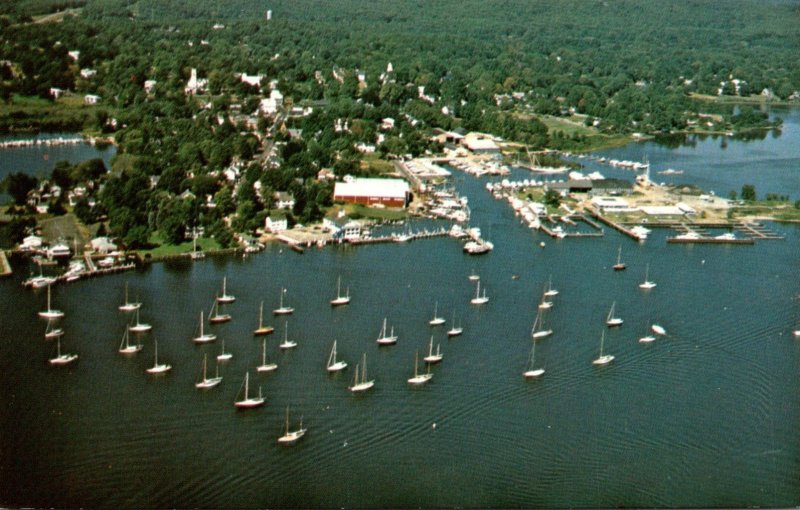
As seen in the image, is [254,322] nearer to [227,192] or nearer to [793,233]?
[227,192]

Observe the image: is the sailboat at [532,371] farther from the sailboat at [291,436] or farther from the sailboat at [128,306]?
the sailboat at [128,306]

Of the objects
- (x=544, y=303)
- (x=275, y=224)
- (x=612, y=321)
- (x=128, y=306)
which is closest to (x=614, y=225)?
(x=544, y=303)

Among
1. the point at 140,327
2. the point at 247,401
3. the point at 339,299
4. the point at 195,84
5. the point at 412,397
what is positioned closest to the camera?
the point at 247,401

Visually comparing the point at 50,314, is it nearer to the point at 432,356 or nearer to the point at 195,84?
the point at 432,356

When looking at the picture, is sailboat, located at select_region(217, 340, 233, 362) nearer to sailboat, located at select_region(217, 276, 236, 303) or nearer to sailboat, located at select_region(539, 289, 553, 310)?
sailboat, located at select_region(217, 276, 236, 303)

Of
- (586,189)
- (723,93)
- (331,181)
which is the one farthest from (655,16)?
(331,181)

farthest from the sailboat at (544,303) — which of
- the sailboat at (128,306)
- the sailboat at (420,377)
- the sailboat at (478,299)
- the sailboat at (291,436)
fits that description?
the sailboat at (128,306)
